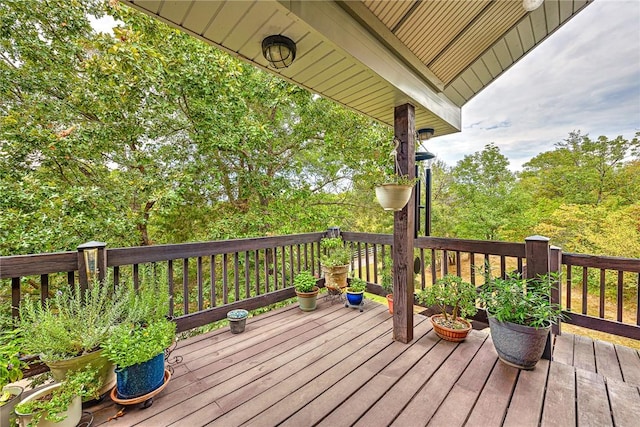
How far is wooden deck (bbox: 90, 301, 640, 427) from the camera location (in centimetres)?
145

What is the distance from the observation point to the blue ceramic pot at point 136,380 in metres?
1.51

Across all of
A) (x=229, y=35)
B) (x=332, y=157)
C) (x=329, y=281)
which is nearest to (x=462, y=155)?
(x=332, y=157)

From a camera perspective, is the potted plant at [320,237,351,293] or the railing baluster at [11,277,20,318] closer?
the railing baluster at [11,277,20,318]

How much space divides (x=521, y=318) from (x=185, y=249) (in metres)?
2.97

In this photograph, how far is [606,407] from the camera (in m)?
1.49

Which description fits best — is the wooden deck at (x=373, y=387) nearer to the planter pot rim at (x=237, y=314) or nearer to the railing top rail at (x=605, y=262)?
the planter pot rim at (x=237, y=314)

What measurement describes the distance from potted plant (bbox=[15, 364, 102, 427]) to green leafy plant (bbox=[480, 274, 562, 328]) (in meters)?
2.81

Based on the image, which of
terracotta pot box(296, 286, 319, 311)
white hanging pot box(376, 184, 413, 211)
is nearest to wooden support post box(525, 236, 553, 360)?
white hanging pot box(376, 184, 413, 211)

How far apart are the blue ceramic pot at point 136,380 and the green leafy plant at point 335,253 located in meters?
2.18

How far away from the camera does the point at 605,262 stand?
2213 mm

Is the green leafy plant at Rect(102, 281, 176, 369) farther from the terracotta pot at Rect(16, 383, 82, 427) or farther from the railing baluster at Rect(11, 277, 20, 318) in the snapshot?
the railing baluster at Rect(11, 277, 20, 318)

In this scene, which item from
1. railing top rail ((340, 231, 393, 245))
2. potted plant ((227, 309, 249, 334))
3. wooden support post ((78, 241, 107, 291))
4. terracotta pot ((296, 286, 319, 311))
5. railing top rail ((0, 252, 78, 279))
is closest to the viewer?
railing top rail ((0, 252, 78, 279))

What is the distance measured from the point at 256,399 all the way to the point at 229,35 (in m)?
2.31

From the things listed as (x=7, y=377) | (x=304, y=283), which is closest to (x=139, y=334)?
(x=7, y=377)
